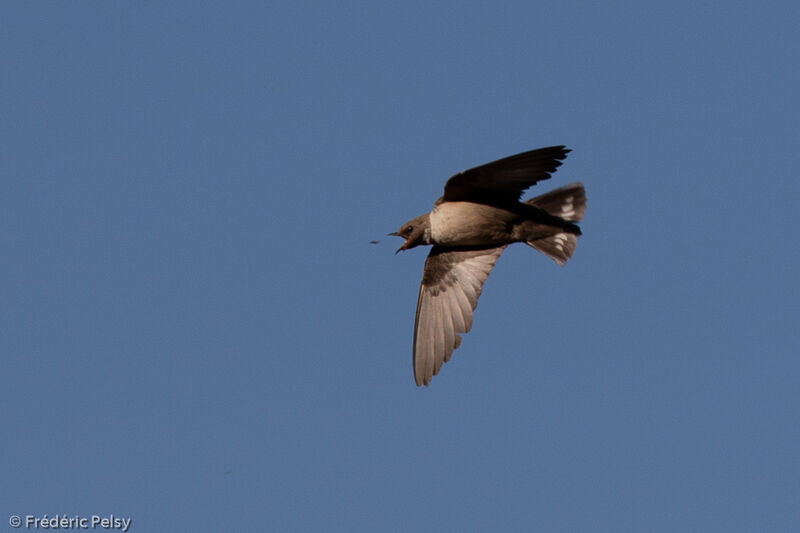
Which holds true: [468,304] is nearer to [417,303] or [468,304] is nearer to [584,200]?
[417,303]

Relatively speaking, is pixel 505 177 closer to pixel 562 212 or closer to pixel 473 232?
pixel 473 232

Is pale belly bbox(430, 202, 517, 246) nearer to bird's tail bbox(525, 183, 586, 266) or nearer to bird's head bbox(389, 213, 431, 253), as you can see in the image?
bird's head bbox(389, 213, 431, 253)

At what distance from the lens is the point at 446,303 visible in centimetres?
1465

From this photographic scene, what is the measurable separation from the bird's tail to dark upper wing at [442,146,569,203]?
0.91 metres

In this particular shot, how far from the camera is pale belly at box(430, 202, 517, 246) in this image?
13.6 metres

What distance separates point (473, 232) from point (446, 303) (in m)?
1.31

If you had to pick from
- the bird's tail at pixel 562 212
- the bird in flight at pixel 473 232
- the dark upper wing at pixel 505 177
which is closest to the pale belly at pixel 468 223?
the bird in flight at pixel 473 232

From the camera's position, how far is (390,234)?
14156 mm

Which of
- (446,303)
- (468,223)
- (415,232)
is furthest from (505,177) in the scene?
(446,303)

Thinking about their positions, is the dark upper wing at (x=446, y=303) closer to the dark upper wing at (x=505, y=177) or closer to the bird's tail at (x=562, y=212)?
the bird's tail at (x=562, y=212)

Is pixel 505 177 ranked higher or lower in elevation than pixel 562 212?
higher

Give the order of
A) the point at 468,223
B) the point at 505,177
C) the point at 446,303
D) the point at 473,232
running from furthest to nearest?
the point at 446,303 → the point at 473,232 → the point at 468,223 → the point at 505,177

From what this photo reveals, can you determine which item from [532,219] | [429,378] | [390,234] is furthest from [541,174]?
[429,378]

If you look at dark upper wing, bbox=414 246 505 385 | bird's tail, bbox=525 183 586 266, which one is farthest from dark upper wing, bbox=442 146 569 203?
dark upper wing, bbox=414 246 505 385
